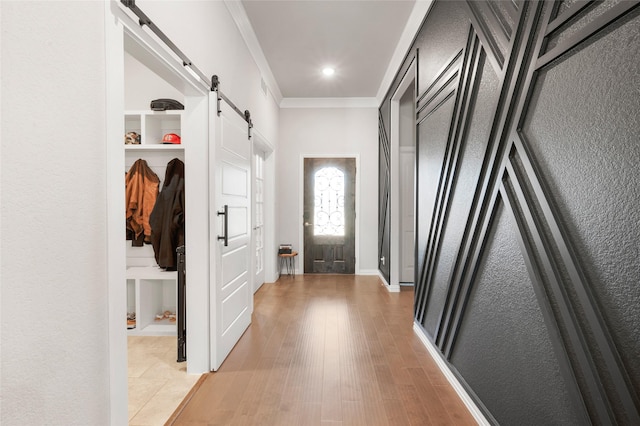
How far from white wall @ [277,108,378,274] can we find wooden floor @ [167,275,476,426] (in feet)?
7.05

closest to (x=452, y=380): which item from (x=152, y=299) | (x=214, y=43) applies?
(x=152, y=299)

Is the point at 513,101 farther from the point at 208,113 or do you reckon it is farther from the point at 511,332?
the point at 208,113

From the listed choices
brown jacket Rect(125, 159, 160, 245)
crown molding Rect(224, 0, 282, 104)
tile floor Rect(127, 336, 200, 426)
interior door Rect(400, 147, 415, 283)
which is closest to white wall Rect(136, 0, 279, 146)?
crown molding Rect(224, 0, 282, 104)

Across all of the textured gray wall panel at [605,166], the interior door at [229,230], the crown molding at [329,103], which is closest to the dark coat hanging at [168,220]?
the interior door at [229,230]

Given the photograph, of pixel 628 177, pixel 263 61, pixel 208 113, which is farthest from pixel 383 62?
pixel 628 177

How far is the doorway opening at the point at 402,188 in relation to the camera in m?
4.97

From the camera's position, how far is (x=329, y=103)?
6.05 m

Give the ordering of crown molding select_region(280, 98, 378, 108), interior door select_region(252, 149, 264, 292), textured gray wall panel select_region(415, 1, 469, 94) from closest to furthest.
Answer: textured gray wall panel select_region(415, 1, 469, 94)
interior door select_region(252, 149, 264, 292)
crown molding select_region(280, 98, 378, 108)

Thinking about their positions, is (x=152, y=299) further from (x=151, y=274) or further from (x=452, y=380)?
(x=452, y=380)

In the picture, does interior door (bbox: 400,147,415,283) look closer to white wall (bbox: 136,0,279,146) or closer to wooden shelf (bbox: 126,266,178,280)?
white wall (bbox: 136,0,279,146)

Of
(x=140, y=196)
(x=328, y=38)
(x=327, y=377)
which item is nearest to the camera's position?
(x=327, y=377)

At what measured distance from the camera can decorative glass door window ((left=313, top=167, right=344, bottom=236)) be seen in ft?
20.1

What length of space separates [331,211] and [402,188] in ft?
4.40

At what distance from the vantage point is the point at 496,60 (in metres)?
1.82
